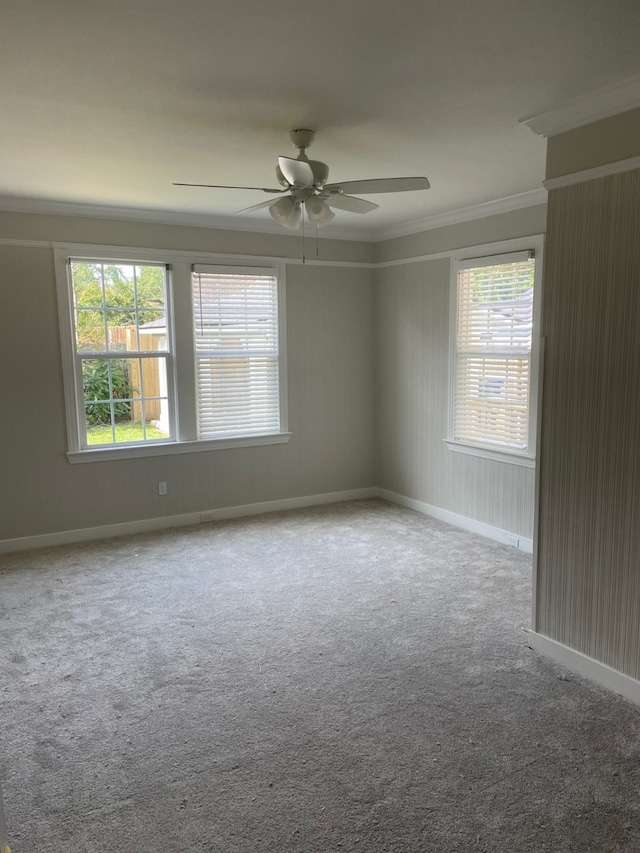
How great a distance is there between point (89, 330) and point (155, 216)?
1.08 m

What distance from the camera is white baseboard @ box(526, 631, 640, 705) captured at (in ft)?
8.80

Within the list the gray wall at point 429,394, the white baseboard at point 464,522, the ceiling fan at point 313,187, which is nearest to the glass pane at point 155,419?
the gray wall at point 429,394

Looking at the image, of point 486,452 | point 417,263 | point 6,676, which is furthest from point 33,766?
point 417,263

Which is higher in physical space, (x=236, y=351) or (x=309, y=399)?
(x=236, y=351)

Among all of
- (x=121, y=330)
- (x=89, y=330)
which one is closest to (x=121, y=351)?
(x=121, y=330)

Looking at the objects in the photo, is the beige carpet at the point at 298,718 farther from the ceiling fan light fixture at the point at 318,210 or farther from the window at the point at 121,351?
the ceiling fan light fixture at the point at 318,210

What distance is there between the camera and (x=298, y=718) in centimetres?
259

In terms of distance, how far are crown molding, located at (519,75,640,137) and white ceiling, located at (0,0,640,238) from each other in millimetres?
54

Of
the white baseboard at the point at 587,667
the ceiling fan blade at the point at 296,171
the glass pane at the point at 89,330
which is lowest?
the white baseboard at the point at 587,667

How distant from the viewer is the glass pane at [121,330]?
491 centimetres

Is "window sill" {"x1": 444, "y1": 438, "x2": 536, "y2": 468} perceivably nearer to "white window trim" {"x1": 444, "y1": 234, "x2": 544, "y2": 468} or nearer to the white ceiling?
"white window trim" {"x1": 444, "y1": 234, "x2": 544, "y2": 468}

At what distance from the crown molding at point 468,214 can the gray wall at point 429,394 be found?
0.05 metres

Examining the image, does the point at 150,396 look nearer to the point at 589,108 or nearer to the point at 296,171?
the point at 296,171

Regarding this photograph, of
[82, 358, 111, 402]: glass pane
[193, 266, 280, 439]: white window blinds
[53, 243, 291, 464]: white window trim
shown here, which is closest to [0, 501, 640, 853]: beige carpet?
[53, 243, 291, 464]: white window trim
